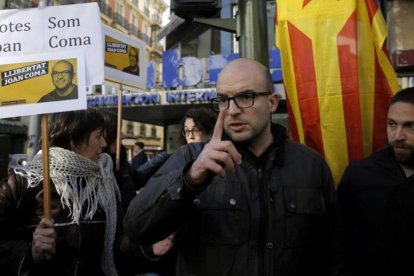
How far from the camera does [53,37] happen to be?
2359 mm

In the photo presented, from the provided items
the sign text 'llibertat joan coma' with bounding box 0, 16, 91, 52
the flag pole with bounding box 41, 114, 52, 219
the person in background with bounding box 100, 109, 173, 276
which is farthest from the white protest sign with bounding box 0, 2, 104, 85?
the person in background with bounding box 100, 109, 173, 276

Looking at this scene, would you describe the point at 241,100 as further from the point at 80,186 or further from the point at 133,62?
the point at 133,62

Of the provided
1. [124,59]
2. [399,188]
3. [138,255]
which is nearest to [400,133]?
[399,188]

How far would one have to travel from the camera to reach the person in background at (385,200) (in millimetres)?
2021

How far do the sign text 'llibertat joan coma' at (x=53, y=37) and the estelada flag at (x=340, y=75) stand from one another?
1253mm

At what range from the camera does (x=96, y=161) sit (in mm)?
2738

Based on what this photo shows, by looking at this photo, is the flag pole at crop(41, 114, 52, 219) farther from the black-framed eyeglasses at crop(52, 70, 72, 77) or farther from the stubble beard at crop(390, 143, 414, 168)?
the stubble beard at crop(390, 143, 414, 168)

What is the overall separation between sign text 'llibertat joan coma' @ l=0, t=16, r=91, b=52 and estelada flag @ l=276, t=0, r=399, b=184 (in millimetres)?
1253

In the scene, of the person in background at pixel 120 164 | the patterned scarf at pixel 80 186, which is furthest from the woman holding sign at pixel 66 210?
the person in background at pixel 120 164

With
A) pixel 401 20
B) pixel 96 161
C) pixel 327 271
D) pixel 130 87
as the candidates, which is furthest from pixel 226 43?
pixel 327 271

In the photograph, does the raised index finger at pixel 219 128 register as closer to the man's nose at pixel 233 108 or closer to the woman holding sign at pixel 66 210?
the man's nose at pixel 233 108

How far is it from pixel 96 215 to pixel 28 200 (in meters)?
0.40

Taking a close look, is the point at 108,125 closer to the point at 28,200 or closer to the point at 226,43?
the point at 28,200

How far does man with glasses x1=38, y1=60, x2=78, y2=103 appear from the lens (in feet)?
7.47
